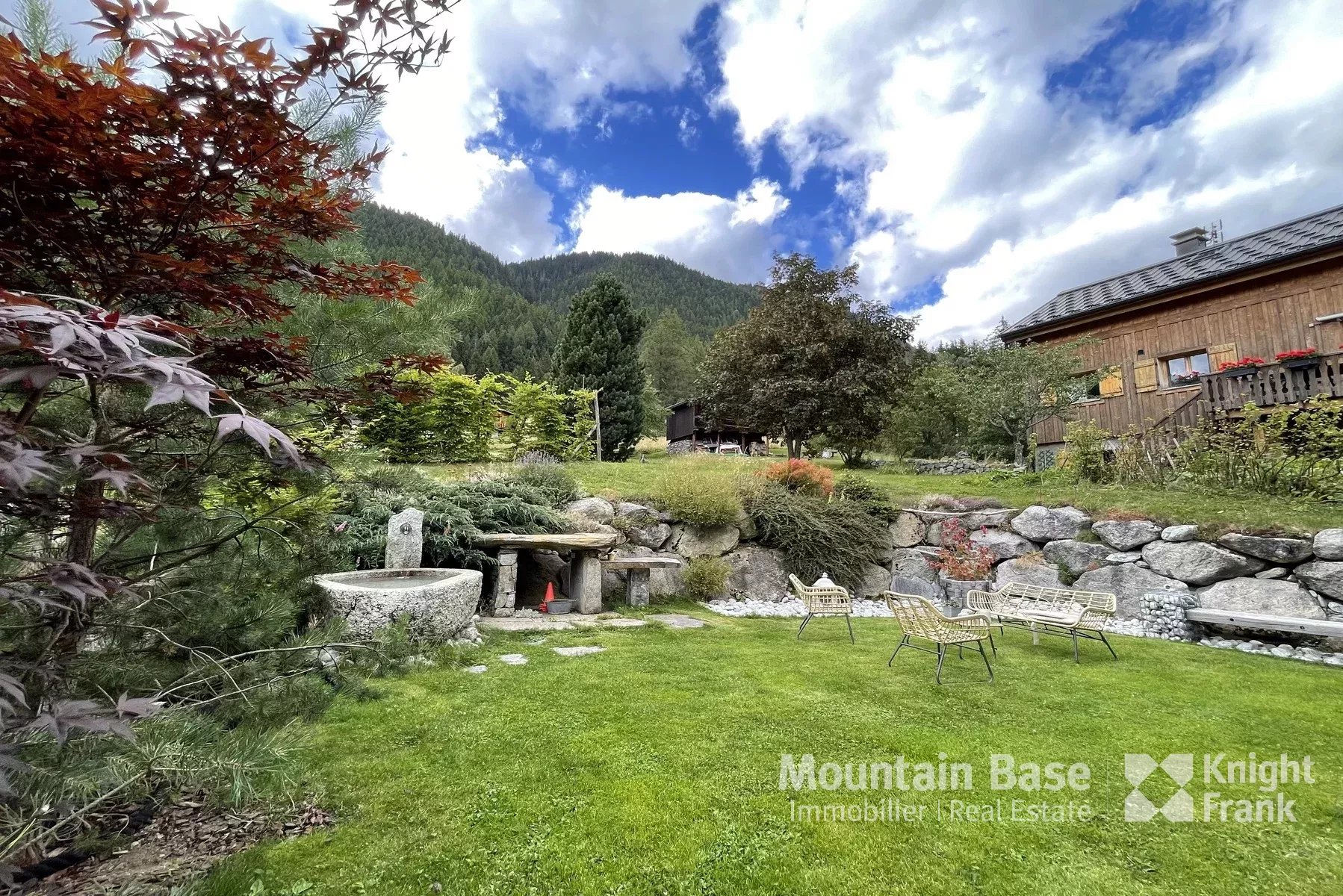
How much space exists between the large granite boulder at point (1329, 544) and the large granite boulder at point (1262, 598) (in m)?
0.42

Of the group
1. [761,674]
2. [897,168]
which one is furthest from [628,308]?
[761,674]

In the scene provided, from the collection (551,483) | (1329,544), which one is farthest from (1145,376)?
(551,483)

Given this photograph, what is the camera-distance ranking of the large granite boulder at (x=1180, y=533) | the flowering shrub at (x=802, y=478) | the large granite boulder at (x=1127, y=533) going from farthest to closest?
the flowering shrub at (x=802, y=478)
the large granite boulder at (x=1127, y=533)
the large granite boulder at (x=1180, y=533)

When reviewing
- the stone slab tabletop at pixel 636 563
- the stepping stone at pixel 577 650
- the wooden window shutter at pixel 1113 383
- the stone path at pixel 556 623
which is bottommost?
the stepping stone at pixel 577 650

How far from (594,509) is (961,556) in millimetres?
5403

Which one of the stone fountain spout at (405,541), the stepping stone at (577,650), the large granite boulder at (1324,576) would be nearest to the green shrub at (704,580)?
the stepping stone at (577,650)

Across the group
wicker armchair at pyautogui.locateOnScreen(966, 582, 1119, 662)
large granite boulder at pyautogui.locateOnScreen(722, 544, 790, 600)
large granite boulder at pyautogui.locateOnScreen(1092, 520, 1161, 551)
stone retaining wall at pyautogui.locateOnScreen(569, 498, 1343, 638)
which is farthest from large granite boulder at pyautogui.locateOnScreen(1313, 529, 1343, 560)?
large granite boulder at pyautogui.locateOnScreen(722, 544, 790, 600)

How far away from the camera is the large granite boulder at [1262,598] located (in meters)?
5.89

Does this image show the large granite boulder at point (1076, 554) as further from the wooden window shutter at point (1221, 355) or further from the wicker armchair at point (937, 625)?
the wooden window shutter at point (1221, 355)

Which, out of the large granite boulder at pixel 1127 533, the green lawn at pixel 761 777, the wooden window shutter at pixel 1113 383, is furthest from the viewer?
the wooden window shutter at pixel 1113 383

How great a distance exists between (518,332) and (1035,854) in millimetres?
50519

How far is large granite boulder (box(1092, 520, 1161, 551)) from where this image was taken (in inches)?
277

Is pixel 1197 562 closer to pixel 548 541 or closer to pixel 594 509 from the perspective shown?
pixel 594 509

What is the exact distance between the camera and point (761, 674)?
4.29 metres
